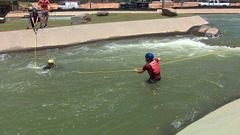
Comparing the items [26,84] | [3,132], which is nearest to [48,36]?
[26,84]

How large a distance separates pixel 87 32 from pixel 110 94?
9.67 m

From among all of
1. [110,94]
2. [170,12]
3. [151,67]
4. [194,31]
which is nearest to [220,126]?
[151,67]

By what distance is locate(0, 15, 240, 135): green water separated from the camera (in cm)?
547

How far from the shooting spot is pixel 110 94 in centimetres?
708

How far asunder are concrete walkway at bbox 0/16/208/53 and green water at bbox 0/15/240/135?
7.16ft

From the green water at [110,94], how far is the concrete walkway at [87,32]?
2.18 m

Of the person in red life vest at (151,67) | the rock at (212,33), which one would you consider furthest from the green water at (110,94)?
the rock at (212,33)

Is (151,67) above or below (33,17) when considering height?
below

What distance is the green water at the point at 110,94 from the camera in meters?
5.47

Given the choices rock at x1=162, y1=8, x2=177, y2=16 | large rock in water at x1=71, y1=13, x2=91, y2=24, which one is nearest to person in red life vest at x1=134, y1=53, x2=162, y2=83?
large rock in water at x1=71, y1=13, x2=91, y2=24

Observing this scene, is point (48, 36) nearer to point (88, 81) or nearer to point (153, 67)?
point (88, 81)

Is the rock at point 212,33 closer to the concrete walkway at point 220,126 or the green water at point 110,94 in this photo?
the green water at point 110,94

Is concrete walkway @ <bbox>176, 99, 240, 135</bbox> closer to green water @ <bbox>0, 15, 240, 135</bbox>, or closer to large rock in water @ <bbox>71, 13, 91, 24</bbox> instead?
green water @ <bbox>0, 15, 240, 135</bbox>

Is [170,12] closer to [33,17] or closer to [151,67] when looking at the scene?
[33,17]
